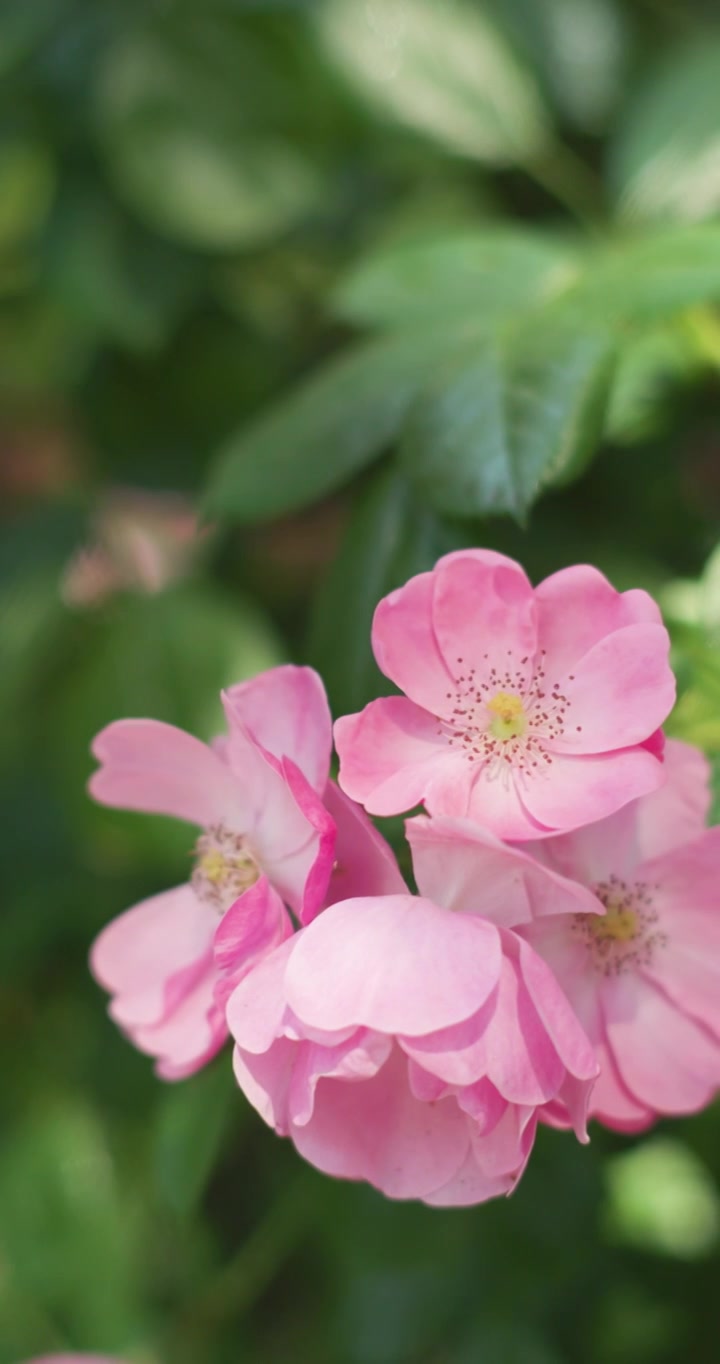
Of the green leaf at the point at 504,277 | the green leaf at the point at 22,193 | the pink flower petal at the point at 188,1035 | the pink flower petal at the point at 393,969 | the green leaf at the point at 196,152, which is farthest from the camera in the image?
the green leaf at the point at 22,193

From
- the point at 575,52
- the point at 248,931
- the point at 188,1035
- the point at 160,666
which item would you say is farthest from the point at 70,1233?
the point at 575,52

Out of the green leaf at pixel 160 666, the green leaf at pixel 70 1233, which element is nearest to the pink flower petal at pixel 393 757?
the green leaf at pixel 160 666

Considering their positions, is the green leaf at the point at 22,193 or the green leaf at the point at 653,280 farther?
the green leaf at the point at 22,193

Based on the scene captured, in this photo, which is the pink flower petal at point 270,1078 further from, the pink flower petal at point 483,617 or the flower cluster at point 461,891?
the pink flower petal at point 483,617

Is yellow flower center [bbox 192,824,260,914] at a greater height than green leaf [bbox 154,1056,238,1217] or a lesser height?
greater

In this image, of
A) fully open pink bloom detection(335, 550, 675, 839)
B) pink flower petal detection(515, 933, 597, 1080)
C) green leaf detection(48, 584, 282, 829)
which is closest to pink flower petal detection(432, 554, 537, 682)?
fully open pink bloom detection(335, 550, 675, 839)

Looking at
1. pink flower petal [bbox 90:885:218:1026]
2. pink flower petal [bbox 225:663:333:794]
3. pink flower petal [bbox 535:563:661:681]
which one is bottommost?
pink flower petal [bbox 90:885:218:1026]

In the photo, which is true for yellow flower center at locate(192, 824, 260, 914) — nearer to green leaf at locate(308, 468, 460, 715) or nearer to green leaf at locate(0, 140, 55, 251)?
green leaf at locate(308, 468, 460, 715)

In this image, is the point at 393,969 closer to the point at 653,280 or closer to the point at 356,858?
the point at 356,858
